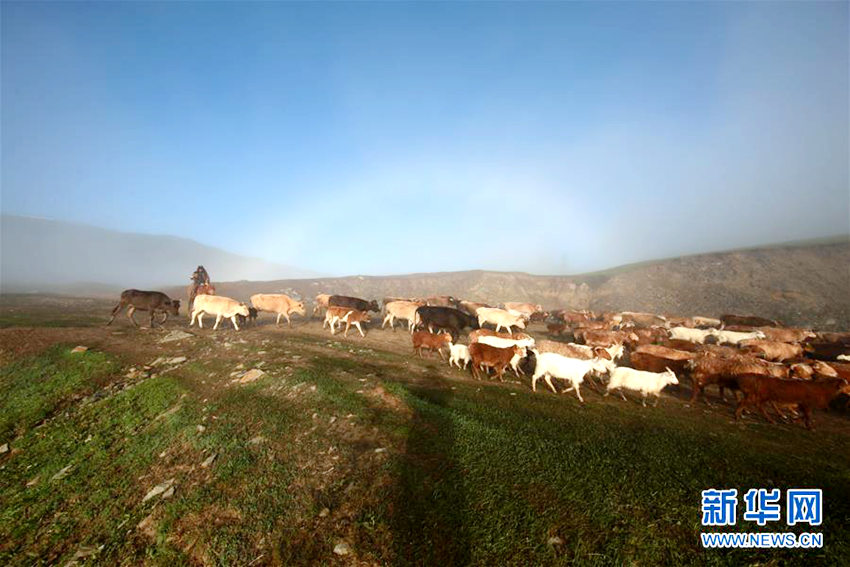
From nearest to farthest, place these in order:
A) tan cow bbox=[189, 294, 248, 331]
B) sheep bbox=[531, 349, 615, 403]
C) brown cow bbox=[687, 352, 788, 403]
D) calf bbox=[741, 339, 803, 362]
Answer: sheep bbox=[531, 349, 615, 403]
brown cow bbox=[687, 352, 788, 403]
calf bbox=[741, 339, 803, 362]
tan cow bbox=[189, 294, 248, 331]

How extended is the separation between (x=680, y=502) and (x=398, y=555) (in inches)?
163

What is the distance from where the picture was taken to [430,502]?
5016mm

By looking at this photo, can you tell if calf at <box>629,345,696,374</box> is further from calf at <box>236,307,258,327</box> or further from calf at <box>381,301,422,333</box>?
calf at <box>236,307,258,327</box>

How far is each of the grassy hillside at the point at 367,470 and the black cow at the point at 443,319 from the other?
1010 cm

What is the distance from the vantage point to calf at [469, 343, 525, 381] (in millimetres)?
11820

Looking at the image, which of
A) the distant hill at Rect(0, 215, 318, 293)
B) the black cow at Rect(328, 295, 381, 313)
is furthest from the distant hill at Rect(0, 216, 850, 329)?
the distant hill at Rect(0, 215, 318, 293)

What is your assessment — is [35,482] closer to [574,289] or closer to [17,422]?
[17,422]

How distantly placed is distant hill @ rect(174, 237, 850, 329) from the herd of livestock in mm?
13288

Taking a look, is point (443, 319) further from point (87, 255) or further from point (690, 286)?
point (87, 255)

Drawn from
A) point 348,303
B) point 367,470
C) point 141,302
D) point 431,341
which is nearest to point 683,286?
point 348,303

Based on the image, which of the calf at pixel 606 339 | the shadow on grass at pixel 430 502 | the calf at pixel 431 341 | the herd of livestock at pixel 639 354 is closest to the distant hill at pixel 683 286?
the herd of livestock at pixel 639 354

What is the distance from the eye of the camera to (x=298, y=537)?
184 inches

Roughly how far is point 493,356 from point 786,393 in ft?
26.4

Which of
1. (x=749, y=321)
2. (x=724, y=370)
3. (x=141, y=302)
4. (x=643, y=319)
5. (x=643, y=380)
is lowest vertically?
(x=643, y=380)
